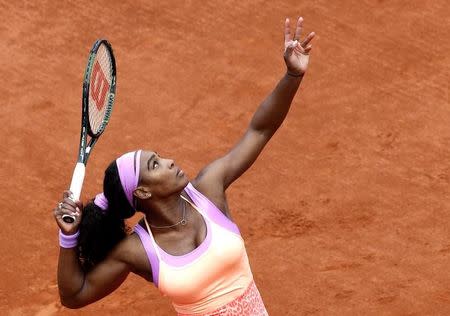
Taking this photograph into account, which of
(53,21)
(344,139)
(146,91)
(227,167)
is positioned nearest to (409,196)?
(344,139)

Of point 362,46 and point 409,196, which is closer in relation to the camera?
point 409,196

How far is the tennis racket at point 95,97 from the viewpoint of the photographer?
4.95 metres

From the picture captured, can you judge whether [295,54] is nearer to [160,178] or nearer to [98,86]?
[160,178]

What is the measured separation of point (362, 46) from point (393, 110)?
964mm

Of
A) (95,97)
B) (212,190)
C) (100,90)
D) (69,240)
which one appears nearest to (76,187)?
(69,240)

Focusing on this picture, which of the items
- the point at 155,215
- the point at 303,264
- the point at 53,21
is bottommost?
the point at 303,264

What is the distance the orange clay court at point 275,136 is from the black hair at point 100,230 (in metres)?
2.65

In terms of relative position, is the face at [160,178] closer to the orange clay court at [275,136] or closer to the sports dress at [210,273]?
the sports dress at [210,273]

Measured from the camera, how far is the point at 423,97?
9031mm

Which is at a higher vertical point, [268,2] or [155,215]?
[155,215]

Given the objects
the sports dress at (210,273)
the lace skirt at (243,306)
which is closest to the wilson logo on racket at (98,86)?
the sports dress at (210,273)

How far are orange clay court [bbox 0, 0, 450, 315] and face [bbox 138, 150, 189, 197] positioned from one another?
9.10ft

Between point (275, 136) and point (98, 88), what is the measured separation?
3590 mm

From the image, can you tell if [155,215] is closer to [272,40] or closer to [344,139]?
[344,139]
